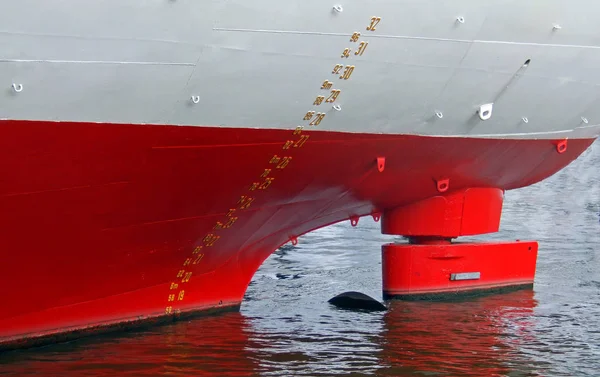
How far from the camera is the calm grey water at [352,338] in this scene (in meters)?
9.69

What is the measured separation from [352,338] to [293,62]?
138 inches

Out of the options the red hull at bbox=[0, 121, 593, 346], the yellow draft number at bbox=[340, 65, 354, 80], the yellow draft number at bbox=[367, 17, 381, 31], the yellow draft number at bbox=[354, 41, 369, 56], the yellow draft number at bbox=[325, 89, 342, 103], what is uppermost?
the yellow draft number at bbox=[367, 17, 381, 31]

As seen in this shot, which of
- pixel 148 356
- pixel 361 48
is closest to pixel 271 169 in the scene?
pixel 361 48

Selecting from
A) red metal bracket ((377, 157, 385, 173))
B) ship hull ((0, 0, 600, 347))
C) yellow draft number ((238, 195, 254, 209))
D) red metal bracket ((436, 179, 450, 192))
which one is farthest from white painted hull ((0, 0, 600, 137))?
yellow draft number ((238, 195, 254, 209))

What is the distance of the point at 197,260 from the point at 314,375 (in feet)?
7.70

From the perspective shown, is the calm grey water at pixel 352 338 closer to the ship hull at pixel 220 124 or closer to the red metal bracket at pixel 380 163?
the ship hull at pixel 220 124

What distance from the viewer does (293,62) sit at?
944 centimetres

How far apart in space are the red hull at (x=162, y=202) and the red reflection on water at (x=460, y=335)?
169cm

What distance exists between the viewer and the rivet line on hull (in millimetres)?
→ 9773

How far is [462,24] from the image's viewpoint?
1061cm

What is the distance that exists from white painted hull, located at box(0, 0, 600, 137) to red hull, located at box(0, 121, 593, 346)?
0.67ft

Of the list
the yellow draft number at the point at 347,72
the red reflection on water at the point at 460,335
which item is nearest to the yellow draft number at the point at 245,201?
the yellow draft number at the point at 347,72

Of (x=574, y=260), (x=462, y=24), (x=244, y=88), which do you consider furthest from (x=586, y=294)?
(x=244, y=88)

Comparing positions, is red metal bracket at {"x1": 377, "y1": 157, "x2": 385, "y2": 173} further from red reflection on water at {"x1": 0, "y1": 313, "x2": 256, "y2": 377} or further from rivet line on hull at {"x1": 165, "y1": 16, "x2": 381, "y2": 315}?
red reflection on water at {"x1": 0, "y1": 313, "x2": 256, "y2": 377}
